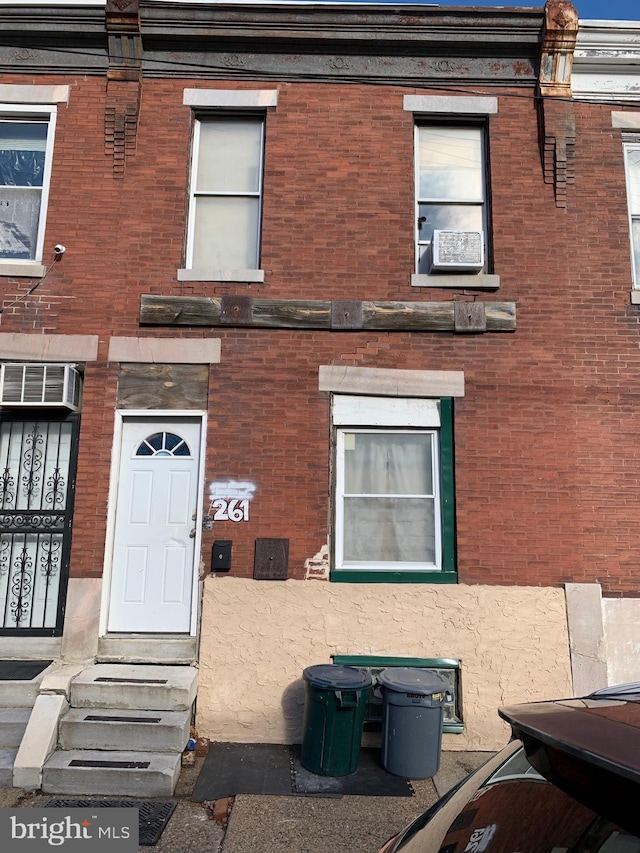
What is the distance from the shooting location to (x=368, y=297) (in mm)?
7059

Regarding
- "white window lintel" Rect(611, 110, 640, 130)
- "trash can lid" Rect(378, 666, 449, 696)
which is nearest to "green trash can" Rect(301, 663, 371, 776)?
"trash can lid" Rect(378, 666, 449, 696)

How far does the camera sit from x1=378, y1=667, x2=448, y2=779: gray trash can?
5.47 m

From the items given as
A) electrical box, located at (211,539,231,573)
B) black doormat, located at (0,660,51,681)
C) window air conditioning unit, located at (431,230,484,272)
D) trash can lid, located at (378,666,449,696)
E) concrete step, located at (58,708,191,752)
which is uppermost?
window air conditioning unit, located at (431,230,484,272)

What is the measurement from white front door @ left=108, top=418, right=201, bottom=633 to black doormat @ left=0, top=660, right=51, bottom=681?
2.40ft

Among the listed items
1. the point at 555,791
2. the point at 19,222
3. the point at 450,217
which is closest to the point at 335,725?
the point at 555,791

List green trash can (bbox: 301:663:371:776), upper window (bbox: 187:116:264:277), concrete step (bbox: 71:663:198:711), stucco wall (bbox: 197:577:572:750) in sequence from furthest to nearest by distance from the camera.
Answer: upper window (bbox: 187:116:264:277) → stucco wall (bbox: 197:577:572:750) → concrete step (bbox: 71:663:198:711) → green trash can (bbox: 301:663:371:776)

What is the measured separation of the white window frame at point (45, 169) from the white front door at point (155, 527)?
6.93ft

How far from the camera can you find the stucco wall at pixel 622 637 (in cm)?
634

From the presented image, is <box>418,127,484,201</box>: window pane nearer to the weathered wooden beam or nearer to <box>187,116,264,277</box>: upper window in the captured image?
the weathered wooden beam

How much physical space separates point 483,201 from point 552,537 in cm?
398

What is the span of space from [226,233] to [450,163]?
284 centimetres

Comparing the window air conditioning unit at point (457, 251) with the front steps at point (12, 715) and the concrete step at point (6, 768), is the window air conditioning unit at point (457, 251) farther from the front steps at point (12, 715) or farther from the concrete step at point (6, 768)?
the concrete step at point (6, 768)

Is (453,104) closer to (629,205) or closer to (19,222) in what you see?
(629,205)

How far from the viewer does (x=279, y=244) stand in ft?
23.5
